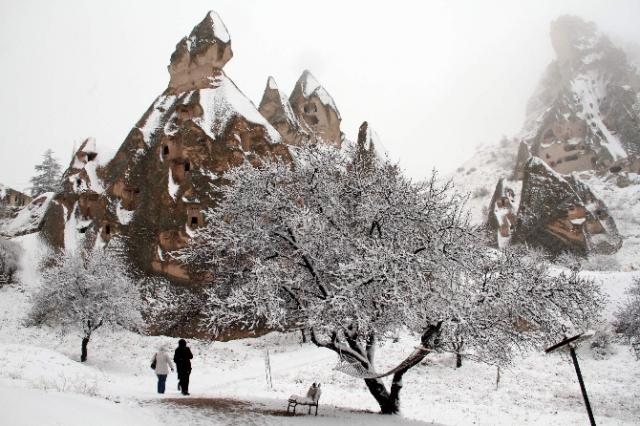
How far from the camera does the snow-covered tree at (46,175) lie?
204 feet

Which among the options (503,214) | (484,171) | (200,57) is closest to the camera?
(200,57)

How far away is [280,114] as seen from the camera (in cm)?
5091

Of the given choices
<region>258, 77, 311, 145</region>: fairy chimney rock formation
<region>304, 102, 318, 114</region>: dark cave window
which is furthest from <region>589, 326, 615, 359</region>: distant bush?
<region>304, 102, 318, 114</region>: dark cave window

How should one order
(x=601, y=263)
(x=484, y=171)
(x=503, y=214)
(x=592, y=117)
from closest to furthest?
1. (x=601, y=263)
2. (x=503, y=214)
3. (x=592, y=117)
4. (x=484, y=171)

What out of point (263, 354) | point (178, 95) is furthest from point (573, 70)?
point (263, 354)

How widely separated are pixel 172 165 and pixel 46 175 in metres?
38.0

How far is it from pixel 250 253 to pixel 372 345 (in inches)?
166

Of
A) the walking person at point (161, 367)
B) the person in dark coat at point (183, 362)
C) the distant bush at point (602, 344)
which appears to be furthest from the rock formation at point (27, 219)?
the distant bush at point (602, 344)

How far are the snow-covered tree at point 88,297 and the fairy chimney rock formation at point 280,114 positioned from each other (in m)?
26.7

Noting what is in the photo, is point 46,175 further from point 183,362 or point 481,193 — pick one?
point 481,193

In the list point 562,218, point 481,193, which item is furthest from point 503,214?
point 481,193

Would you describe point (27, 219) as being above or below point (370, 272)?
above

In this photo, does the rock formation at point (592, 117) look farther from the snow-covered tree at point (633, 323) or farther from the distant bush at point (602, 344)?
the snow-covered tree at point (633, 323)

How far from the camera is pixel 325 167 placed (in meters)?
13.0
